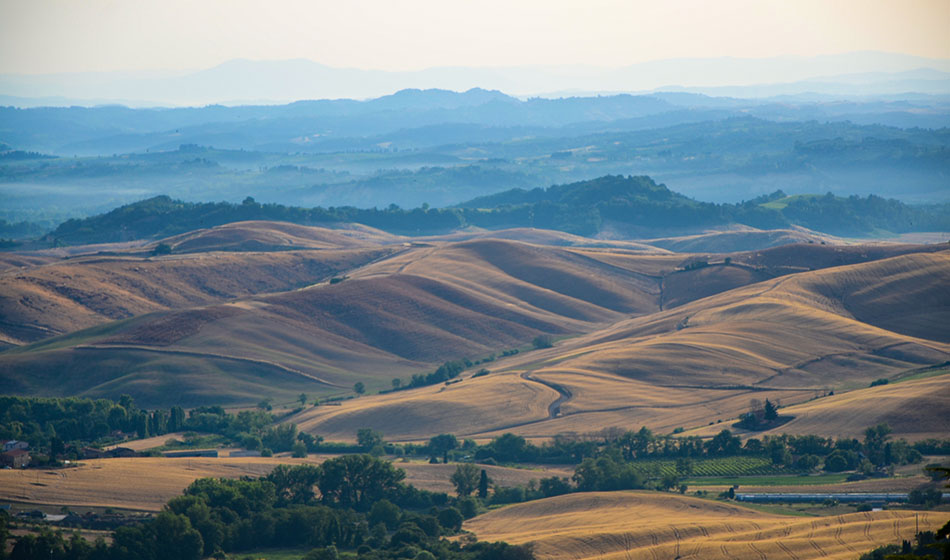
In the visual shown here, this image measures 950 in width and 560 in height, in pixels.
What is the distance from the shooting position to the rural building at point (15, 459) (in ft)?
282

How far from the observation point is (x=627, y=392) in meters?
112

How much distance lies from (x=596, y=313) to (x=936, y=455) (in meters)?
78.7

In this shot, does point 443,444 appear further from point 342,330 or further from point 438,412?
point 342,330

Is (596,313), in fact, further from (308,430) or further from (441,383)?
(308,430)

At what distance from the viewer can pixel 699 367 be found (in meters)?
116

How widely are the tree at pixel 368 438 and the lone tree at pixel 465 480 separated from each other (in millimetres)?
16825

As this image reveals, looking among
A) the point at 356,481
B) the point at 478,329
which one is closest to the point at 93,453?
the point at 356,481

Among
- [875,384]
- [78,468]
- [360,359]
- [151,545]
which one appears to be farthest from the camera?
[360,359]

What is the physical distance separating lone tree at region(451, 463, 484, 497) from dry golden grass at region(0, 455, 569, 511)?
1.75m

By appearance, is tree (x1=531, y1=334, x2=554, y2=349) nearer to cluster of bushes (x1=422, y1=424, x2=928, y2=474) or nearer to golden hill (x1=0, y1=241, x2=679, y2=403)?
golden hill (x1=0, y1=241, x2=679, y2=403)

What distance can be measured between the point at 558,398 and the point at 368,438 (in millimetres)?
20200

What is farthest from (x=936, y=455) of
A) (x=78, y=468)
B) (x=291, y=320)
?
(x=291, y=320)

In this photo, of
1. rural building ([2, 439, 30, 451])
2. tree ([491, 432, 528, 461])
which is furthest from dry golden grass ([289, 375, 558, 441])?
rural building ([2, 439, 30, 451])

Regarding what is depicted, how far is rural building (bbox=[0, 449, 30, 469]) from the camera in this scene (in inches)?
3389
